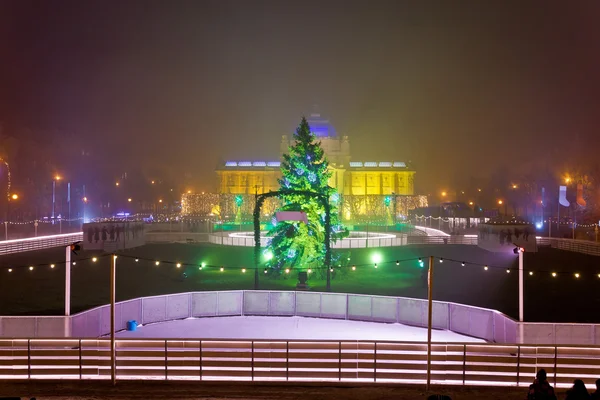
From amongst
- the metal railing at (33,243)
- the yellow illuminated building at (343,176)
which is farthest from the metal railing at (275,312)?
the yellow illuminated building at (343,176)

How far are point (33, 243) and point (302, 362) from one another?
38148 millimetres

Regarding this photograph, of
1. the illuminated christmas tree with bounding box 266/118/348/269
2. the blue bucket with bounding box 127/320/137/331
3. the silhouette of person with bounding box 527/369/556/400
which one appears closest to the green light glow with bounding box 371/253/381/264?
the illuminated christmas tree with bounding box 266/118/348/269

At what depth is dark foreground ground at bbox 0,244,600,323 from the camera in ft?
87.2

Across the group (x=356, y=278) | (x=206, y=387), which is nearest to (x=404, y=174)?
(x=356, y=278)

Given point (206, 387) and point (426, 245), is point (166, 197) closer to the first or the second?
point (426, 245)

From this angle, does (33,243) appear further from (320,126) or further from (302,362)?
(320,126)

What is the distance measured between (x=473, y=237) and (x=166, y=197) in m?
108

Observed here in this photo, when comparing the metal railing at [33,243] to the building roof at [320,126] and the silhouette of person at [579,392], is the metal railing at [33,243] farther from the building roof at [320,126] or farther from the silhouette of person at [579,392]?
the building roof at [320,126]

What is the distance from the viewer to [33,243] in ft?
154

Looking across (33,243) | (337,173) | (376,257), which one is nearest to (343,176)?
(337,173)

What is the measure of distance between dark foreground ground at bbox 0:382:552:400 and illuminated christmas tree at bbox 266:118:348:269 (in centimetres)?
1920

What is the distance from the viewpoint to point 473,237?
181 feet

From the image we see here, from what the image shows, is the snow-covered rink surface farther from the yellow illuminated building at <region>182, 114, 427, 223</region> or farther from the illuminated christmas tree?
the yellow illuminated building at <region>182, 114, 427, 223</region>

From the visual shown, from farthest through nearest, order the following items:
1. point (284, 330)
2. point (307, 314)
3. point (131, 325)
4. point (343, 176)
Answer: point (343, 176)
point (307, 314)
point (284, 330)
point (131, 325)
